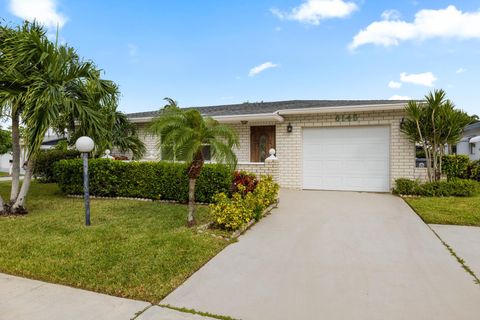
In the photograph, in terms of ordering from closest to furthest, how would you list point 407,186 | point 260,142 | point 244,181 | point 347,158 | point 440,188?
point 244,181, point 440,188, point 407,186, point 347,158, point 260,142

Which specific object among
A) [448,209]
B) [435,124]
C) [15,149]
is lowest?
[448,209]

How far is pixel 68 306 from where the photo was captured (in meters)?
2.74

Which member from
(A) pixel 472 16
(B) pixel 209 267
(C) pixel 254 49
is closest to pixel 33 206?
(B) pixel 209 267

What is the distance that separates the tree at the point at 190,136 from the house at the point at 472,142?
14746 mm

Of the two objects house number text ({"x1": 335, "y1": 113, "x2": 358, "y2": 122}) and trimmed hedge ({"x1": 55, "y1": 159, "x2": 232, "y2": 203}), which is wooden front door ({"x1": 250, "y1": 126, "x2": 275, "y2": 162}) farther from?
trimmed hedge ({"x1": 55, "y1": 159, "x2": 232, "y2": 203})

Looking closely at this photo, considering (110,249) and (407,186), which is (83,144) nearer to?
(110,249)

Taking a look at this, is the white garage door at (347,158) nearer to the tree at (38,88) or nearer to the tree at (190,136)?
the tree at (190,136)

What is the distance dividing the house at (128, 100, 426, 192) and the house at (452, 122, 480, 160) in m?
8.00

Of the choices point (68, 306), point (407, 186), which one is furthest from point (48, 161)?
point (407, 186)

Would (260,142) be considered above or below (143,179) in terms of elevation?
above

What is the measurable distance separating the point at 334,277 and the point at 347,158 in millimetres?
7309

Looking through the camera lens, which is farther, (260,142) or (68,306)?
(260,142)

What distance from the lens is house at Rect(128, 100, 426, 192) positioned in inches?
371

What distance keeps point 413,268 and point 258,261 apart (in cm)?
189
